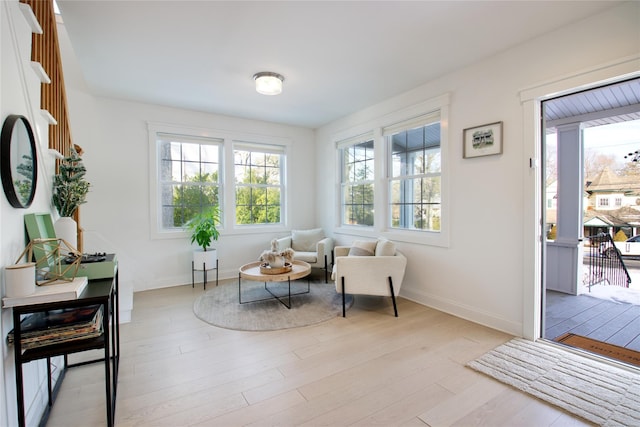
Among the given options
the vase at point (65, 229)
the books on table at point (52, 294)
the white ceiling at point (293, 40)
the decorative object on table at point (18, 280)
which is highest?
the white ceiling at point (293, 40)

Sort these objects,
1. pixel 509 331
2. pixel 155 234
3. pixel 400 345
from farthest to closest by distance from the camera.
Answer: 1. pixel 155 234
2. pixel 509 331
3. pixel 400 345

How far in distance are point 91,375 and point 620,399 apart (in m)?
3.51

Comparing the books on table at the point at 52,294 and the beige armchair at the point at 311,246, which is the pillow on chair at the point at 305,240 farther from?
the books on table at the point at 52,294

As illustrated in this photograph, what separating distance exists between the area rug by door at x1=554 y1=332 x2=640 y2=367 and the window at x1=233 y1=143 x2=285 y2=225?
4262 mm

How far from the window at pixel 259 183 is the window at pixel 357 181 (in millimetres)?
1190

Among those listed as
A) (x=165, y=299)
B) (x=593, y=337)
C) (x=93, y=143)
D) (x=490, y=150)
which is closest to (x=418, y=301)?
(x=593, y=337)

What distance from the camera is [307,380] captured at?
2.09 meters

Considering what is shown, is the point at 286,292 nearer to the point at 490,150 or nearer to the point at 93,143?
the point at 490,150

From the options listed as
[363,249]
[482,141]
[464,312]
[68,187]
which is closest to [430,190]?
[482,141]

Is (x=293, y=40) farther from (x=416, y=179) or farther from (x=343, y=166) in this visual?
(x=343, y=166)

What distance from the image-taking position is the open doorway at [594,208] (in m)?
3.44

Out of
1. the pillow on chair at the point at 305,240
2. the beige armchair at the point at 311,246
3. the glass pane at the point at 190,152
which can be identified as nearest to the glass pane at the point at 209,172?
the glass pane at the point at 190,152

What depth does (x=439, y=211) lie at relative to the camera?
11.9 ft

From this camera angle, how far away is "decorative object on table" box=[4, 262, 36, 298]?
1.33m
